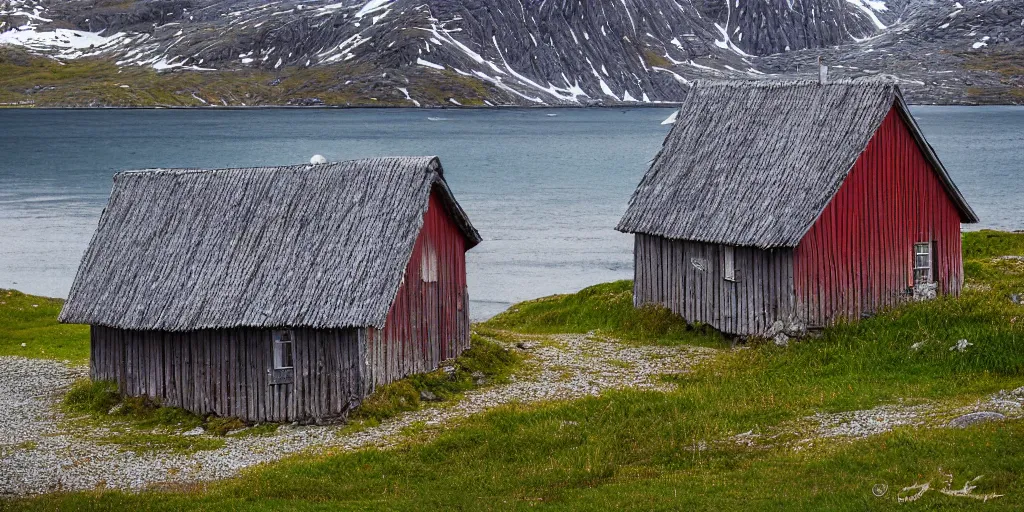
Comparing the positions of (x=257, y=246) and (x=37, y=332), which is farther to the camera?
(x=37, y=332)

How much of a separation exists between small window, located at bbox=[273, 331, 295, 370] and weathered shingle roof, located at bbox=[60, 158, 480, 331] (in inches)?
31.2

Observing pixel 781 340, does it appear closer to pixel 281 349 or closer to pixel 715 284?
pixel 715 284

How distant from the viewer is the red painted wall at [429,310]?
32.8m

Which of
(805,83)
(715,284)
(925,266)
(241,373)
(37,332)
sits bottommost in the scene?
(241,373)

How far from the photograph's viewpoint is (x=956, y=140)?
190 m

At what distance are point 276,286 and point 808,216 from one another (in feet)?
53.5

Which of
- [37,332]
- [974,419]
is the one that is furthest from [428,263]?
[37,332]

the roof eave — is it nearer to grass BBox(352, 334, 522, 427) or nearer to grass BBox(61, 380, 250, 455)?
grass BBox(352, 334, 522, 427)

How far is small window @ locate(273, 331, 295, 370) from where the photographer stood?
32.3 metres

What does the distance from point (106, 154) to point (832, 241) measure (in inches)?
6106

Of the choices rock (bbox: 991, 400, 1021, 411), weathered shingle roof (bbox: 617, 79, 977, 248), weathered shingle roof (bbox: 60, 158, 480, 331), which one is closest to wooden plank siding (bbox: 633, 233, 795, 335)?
weathered shingle roof (bbox: 617, 79, 977, 248)

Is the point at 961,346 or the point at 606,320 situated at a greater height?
the point at 606,320

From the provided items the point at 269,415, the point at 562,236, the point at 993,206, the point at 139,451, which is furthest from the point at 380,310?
the point at 993,206

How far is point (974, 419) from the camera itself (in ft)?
77.7
